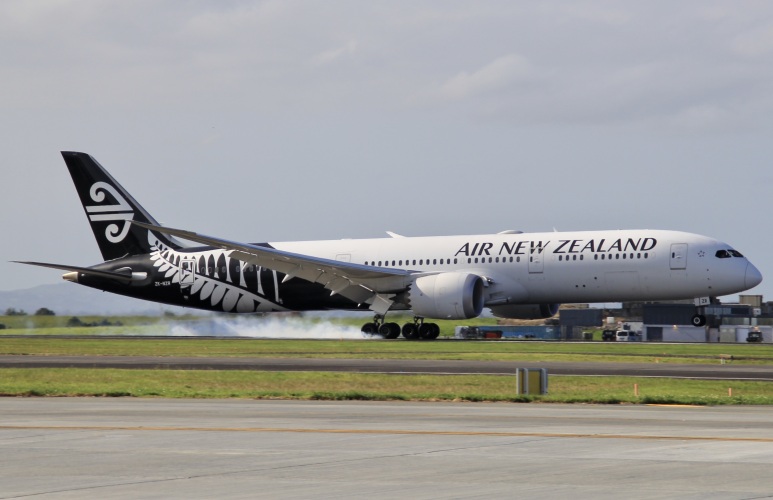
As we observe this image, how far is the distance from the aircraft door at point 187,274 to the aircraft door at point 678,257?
2385cm

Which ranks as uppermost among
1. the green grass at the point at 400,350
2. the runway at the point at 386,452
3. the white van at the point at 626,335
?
the white van at the point at 626,335

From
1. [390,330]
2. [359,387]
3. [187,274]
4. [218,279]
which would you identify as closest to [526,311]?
[390,330]

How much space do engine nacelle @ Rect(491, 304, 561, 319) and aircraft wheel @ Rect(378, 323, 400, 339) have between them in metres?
4.72

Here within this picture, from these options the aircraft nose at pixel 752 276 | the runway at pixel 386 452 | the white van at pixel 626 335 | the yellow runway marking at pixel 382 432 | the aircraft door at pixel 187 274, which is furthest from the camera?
the white van at pixel 626 335

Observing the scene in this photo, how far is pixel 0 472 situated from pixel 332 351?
3323cm

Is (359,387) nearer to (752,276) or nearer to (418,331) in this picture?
(418,331)

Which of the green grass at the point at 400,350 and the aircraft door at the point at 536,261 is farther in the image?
the aircraft door at the point at 536,261

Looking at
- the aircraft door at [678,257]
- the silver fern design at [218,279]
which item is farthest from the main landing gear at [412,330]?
the aircraft door at [678,257]

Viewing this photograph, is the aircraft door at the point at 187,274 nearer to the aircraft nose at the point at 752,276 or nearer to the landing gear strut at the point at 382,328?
the landing gear strut at the point at 382,328

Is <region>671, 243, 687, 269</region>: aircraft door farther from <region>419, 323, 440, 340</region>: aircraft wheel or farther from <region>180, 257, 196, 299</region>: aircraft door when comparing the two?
<region>180, 257, 196, 299</region>: aircraft door

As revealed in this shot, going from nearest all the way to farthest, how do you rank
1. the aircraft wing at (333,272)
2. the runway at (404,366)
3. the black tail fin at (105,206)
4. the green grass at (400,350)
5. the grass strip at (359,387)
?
the grass strip at (359,387)
the runway at (404,366)
the green grass at (400,350)
the aircraft wing at (333,272)
the black tail fin at (105,206)

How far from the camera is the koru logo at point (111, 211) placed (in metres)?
65.5

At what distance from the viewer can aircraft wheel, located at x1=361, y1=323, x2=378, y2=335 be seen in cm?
5967

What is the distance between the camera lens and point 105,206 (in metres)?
65.9
